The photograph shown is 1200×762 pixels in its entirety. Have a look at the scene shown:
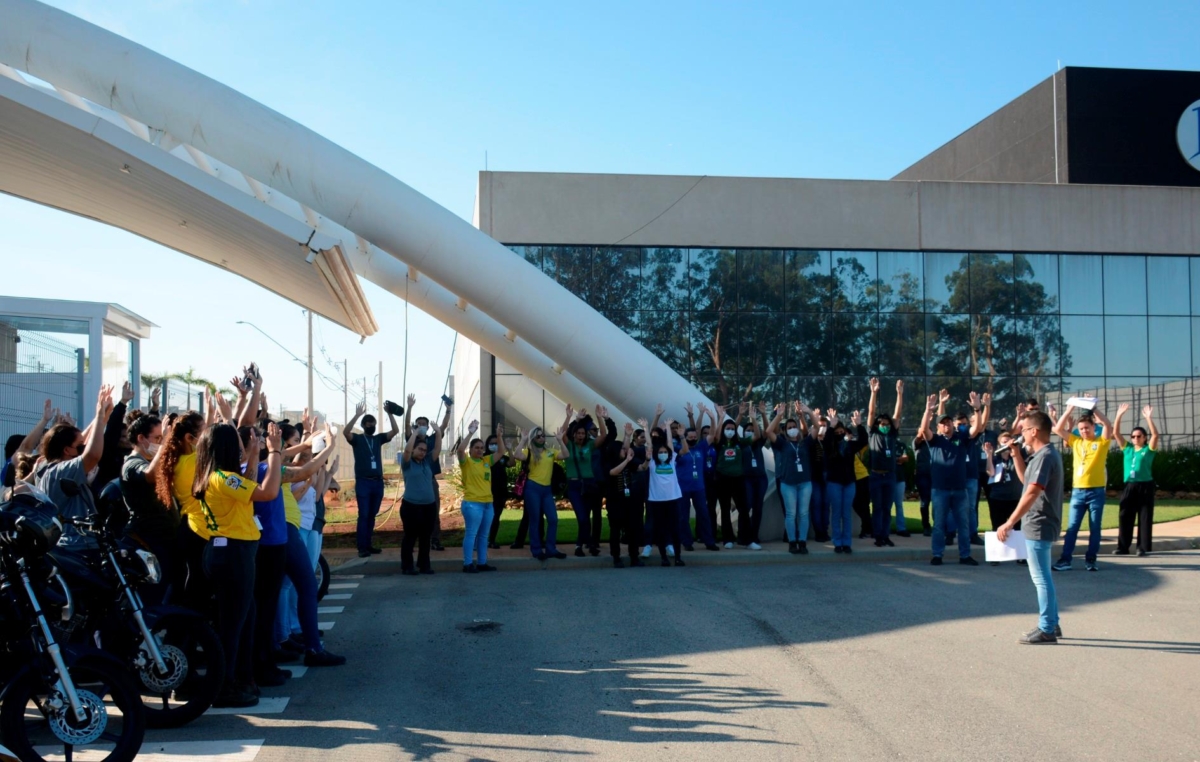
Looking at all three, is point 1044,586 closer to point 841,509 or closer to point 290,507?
point 841,509

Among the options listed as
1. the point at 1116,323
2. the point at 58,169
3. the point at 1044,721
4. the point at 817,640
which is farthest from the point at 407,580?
the point at 1116,323

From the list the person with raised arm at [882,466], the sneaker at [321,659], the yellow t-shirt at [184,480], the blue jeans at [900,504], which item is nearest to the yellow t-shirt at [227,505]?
the yellow t-shirt at [184,480]

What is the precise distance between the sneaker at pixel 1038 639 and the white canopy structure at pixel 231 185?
926 centimetres

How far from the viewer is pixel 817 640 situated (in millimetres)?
8039

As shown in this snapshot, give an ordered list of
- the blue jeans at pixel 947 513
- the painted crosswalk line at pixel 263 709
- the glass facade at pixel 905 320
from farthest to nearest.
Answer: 1. the glass facade at pixel 905 320
2. the blue jeans at pixel 947 513
3. the painted crosswalk line at pixel 263 709

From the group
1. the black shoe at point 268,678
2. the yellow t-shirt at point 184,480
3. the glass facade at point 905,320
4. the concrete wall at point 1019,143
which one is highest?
the concrete wall at point 1019,143

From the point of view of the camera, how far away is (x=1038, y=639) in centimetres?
774

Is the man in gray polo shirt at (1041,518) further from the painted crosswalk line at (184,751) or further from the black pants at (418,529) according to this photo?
the black pants at (418,529)

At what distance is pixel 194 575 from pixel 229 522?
3.03 ft

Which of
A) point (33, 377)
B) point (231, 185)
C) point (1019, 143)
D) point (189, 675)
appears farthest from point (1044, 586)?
point (1019, 143)

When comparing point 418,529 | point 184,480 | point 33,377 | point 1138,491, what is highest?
point 33,377

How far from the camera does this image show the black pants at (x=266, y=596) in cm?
671

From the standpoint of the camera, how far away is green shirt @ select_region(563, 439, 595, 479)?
13766 mm

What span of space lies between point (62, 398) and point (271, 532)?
7160mm
